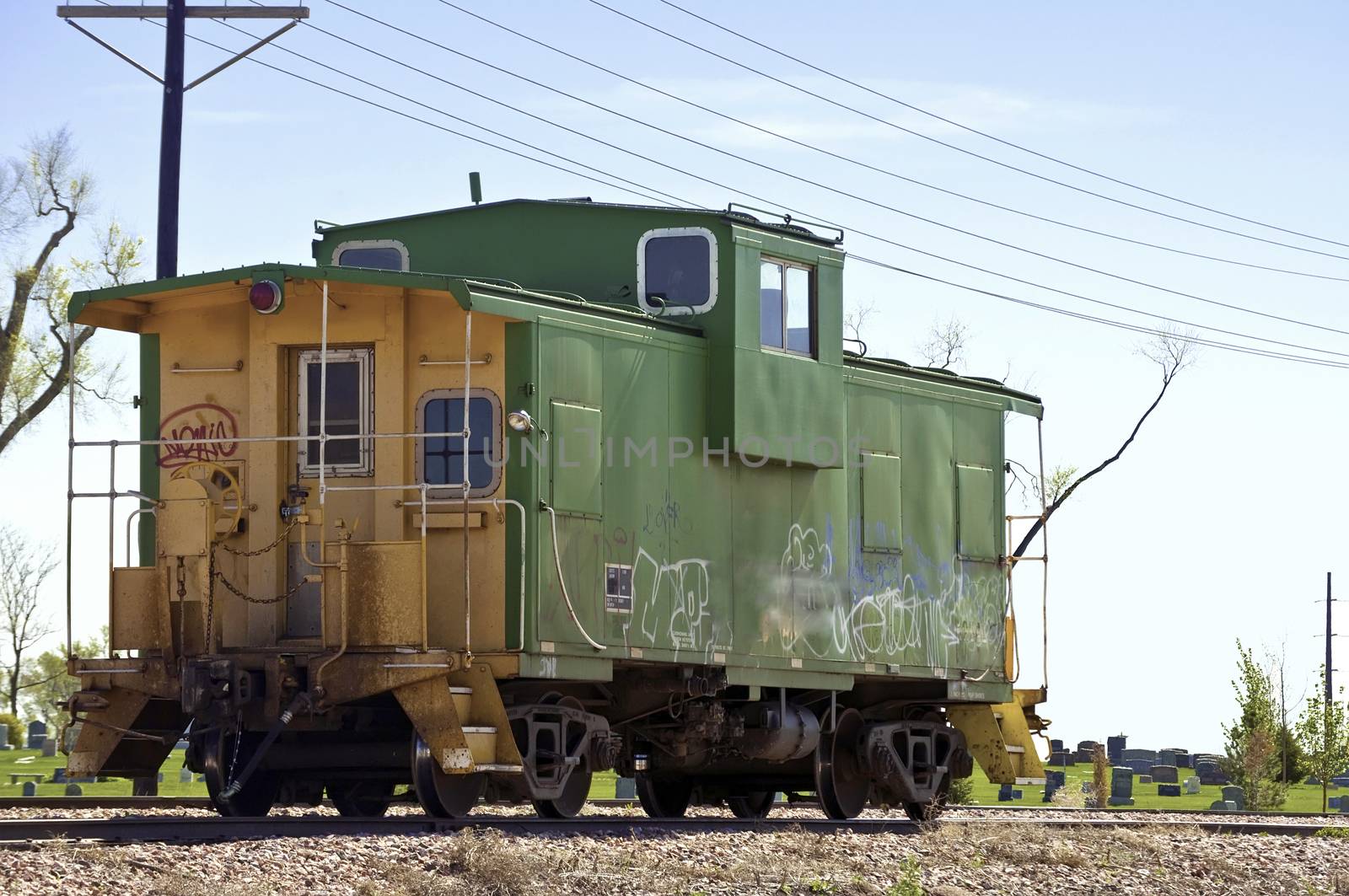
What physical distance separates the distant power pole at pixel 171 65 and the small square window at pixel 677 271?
6.22m

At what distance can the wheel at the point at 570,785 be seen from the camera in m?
14.6

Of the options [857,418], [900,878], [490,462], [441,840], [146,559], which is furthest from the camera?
[857,418]

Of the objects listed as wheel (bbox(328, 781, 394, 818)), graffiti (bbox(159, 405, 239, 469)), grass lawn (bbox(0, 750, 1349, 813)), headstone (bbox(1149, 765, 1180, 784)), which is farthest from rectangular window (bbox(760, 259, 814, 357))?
headstone (bbox(1149, 765, 1180, 784))

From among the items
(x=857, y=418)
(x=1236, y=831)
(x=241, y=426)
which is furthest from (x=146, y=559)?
(x=1236, y=831)

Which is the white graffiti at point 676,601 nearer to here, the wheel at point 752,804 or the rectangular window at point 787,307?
the rectangular window at point 787,307

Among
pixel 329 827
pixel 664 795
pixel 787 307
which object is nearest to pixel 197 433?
pixel 329 827

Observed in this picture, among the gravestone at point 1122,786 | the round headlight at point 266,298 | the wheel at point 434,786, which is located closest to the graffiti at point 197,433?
the round headlight at point 266,298

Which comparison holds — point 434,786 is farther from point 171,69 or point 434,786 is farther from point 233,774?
point 171,69

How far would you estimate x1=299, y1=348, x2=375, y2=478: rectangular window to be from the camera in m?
14.6

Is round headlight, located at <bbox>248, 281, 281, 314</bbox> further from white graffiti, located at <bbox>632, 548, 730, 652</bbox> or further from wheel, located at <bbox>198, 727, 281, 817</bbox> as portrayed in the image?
white graffiti, located at <bbox>632, 548, 730, 652</bbox>

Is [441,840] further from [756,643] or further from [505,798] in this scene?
[756,643]

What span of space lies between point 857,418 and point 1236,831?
5648 millimetres

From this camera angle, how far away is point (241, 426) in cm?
1491

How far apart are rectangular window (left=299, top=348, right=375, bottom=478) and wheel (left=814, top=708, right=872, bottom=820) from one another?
5462 mm
